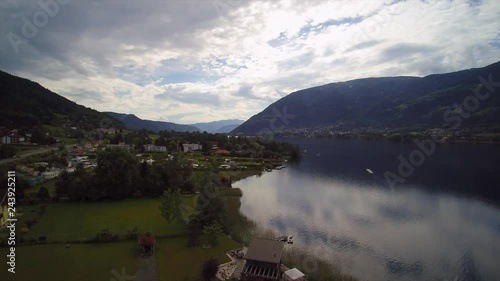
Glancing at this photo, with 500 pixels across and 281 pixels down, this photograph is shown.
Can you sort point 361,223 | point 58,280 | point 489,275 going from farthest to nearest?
point 361,223, point 489,275, point 58,280

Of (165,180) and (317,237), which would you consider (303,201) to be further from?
(165,180)

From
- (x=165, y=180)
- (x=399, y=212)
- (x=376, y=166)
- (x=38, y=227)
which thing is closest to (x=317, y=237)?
(x=399, y=212)

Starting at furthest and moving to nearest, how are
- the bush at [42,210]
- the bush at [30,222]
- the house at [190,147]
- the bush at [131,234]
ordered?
the house at [190,147] → the bush at [42,210] → the bush at [30,222] → the bush at [131,234]

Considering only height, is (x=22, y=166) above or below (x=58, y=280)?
above

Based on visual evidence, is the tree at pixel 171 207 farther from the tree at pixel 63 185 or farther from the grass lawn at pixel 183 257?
the tree at pixel 63 185

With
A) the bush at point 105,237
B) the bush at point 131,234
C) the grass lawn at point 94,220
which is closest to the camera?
the bush at point 105,237

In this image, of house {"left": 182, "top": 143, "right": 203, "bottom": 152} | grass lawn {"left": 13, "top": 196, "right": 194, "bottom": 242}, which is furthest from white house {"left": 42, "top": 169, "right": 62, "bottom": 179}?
house {"left": 182, "top": 143, "right": 203, "bottom": 152}

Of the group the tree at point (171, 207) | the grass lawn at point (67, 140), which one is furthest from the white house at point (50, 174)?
the grass lawn at point (67, 140)
